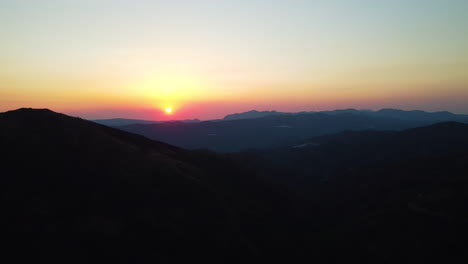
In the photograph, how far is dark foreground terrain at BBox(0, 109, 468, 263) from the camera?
1433 inches

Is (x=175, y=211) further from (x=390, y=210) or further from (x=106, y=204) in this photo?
(x=390, y=210)

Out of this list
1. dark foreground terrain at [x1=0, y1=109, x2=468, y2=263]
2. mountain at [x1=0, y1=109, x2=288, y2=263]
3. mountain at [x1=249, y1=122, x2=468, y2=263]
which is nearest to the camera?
mountain at [x1=0, y1=109, x2=288, y2=263]

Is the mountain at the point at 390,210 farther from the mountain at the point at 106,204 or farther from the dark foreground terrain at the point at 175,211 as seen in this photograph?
the mountain at the point at 106,204

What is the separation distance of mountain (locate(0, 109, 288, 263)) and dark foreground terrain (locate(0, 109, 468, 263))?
6.2 inches

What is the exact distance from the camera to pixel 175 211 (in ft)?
148

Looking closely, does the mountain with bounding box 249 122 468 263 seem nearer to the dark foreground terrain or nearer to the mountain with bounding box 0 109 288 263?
the dark foreground terrain

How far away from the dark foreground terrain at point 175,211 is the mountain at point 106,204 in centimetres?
16

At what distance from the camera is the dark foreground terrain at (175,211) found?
36406 mm

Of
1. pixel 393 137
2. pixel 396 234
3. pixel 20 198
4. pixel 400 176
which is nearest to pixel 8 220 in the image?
pixel 20 198

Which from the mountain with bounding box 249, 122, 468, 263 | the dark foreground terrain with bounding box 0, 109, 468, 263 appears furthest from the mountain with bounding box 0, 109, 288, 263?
the mountain with bounding box 249, 122, 468, 263

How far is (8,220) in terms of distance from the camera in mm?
35312

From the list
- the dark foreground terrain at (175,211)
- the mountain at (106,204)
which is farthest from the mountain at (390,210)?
the mountain at (106,204)

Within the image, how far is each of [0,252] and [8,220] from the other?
216 inches

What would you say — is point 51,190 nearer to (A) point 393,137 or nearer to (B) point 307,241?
(B) point 307,241
